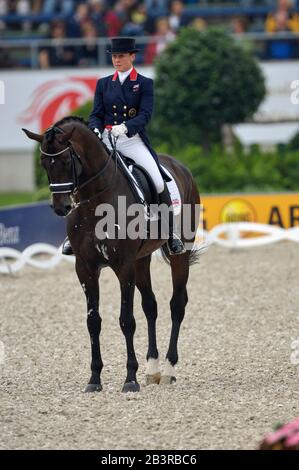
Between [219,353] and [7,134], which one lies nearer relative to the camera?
[219,353]

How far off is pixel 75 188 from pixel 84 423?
174 cm

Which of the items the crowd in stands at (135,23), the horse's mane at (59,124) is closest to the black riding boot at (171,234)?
the horse's mane at (59,124)

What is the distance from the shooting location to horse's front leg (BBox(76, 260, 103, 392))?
7.91 metres

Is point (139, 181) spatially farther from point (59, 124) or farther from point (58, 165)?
point (58, 165)

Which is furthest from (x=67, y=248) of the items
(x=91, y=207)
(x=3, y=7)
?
(x=3, y=7)

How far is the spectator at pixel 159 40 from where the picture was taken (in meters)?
23.1

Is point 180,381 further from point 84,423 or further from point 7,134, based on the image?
point 7,134

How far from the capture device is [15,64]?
24344 mm

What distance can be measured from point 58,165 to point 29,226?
797cm

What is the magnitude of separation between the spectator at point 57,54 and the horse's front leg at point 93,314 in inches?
646

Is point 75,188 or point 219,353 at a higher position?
point 75,188

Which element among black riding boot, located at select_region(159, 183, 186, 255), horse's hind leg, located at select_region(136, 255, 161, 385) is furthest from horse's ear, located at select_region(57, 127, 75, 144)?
horse's hind leg, located at select_region(136, 255, 161, 385)

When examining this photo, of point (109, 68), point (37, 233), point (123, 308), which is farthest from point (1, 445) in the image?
point (109, 68)

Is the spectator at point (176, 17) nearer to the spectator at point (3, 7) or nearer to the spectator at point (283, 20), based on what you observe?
the spectator at point (283, 20)
